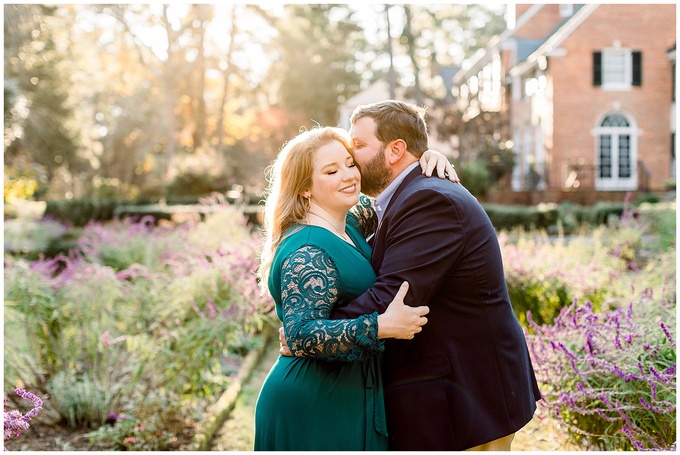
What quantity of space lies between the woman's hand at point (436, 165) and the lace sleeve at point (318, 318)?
0.67 meters

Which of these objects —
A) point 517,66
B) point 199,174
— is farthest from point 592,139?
point 199,174

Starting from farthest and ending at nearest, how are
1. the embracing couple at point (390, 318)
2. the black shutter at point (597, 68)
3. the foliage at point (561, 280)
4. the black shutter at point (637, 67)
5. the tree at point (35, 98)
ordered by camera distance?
the black shutter at point (637, 67) → the black shutter at point (597, 68) → the tree at point (35, 98) → the foliage at point (561, 280) → the embracing couple at point (390, 318)

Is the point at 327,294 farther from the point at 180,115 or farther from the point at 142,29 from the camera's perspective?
the point at 180,115

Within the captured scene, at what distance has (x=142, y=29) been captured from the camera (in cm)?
3809

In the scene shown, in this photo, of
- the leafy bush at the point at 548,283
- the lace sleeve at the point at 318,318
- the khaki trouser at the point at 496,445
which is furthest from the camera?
the leafy bush at the point at 548,283

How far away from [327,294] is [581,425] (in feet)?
8.63

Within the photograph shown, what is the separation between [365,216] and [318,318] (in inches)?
43.3

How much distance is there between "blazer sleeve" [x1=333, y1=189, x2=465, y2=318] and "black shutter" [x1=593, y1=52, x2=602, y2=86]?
28.1 meters

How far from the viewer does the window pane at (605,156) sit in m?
28.9

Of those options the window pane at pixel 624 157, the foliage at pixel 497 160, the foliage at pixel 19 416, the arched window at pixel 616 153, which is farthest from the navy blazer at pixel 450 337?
the window pane at pixel 624 157

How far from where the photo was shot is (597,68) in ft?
93.7

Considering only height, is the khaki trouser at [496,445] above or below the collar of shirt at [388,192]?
below

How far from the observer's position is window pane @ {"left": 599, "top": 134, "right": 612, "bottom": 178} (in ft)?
94.9

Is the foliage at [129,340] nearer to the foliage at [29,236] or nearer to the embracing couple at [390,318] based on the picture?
the embracing couple at [390,318]
